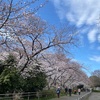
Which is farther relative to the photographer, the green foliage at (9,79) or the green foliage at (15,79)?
the green foliage at (15,79)

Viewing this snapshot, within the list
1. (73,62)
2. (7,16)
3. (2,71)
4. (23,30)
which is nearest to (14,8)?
(7,16)

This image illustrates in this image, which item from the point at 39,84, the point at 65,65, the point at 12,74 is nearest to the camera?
the point at 12,74

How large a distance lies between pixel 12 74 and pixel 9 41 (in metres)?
8.07

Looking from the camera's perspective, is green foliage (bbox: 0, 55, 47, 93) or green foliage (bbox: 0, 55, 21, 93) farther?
green foliage (bbox: 0, 55, 47, 93)

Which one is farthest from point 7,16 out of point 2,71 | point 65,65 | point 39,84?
point 65,65

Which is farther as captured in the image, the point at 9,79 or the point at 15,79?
the point at 15,79

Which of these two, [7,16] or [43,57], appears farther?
[43,57]

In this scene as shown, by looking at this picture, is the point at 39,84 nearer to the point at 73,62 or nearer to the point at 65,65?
the point at 65,65

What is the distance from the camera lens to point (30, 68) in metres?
23.3

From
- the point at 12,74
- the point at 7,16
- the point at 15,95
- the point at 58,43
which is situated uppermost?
the point at 58,43

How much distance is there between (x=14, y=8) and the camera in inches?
372

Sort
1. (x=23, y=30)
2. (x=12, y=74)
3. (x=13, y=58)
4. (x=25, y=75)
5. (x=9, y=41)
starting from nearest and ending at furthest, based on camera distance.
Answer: (x=23, y=30)
(x=9, y=41)
(x=12, y=74)
(x=13, y=58)
(x=25, y=75)

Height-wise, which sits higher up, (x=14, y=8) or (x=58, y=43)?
(x=58, y=43)

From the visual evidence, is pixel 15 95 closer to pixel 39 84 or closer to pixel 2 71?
pixel 2 71
